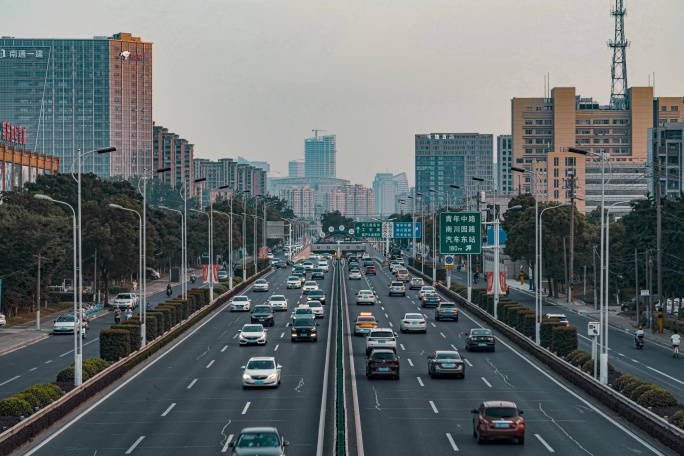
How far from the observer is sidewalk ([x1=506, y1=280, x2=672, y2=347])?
69.2m

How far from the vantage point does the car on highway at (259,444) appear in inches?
989

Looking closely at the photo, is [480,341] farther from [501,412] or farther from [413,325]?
[501,412]

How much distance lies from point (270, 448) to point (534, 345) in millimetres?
31991

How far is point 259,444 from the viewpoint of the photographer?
1003 inches

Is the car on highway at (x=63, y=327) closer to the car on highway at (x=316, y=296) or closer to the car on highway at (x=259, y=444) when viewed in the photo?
the car on highway at (x=316, y=296)

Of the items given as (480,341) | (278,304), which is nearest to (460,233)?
(278,304)

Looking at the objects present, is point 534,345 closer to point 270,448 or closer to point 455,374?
point 455,374

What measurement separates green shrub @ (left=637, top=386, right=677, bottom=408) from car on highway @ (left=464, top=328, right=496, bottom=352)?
816 inches

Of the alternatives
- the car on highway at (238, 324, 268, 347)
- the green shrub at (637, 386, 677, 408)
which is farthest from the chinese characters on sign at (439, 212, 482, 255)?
the green shrub at (637, 386, 677, 408)

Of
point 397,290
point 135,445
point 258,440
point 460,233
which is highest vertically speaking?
point 460,233

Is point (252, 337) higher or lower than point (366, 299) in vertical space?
lower

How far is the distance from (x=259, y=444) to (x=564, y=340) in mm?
29708

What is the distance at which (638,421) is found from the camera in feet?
110

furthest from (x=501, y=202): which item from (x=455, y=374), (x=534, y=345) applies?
(x=455, y=374)
